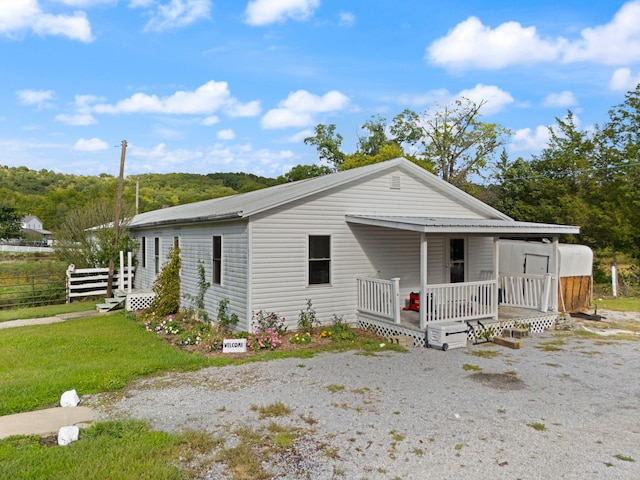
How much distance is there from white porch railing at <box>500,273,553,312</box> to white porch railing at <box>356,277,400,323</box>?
4170 mm

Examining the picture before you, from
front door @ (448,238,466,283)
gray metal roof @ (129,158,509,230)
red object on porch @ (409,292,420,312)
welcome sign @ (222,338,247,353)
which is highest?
gray metal roof @ (129,158,509,230)

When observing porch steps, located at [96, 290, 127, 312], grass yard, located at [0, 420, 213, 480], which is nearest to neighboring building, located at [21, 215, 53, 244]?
porch steps, located at [96, 290, 127, 312]

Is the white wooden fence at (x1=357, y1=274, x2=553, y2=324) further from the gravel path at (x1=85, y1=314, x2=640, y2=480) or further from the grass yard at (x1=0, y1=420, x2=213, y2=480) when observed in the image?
the grass yard at (x1=0, y1=420, x2=213, y2=480)

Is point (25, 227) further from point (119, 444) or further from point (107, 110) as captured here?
point (119, 444)

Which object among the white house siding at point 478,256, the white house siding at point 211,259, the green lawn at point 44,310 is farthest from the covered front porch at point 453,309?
the green lawn at point 44,310

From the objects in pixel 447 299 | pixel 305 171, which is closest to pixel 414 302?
pixel 447 299

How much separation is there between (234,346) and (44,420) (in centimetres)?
375

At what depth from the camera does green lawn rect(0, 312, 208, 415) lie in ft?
Result: 19.7

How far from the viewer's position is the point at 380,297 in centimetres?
986

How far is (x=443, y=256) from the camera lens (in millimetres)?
12211

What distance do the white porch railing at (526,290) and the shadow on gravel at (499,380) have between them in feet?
15.8

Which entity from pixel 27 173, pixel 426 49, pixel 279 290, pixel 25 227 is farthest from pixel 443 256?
pixel 27 173

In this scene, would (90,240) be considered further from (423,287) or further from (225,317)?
(423,287)

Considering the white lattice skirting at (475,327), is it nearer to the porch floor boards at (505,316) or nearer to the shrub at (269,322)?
the porch floor boards at (505,316)
